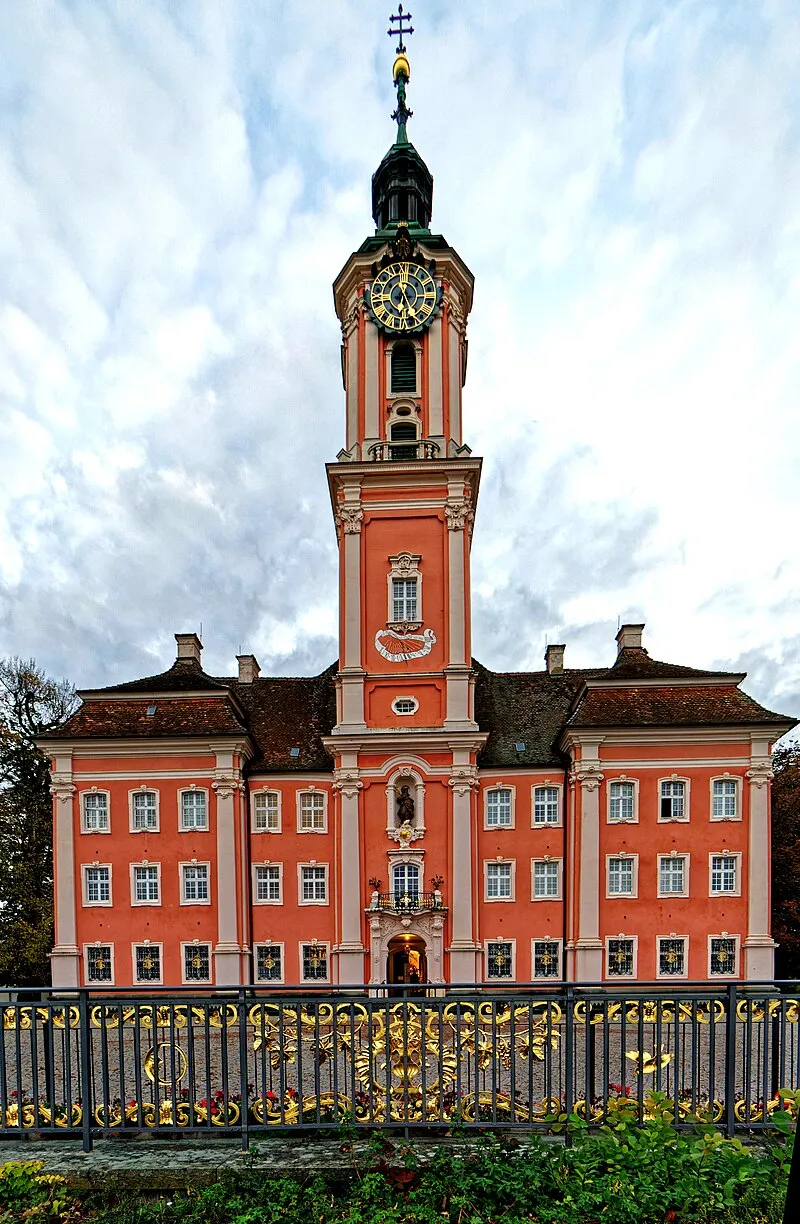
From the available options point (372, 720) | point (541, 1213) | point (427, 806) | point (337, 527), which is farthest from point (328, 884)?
point (541, 1213)

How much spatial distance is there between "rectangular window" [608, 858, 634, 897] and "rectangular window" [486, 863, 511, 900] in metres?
3.25

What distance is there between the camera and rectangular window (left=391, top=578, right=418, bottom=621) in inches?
885

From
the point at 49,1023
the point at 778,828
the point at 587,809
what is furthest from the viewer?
the point at 778,828

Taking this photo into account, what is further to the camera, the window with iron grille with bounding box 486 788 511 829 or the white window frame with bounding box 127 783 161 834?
the window with iron grille with bounding box 486 788 511 829

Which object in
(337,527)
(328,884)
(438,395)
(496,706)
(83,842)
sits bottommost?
(328,884)

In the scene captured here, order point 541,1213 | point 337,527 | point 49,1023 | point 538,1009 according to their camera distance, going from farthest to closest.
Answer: point 337,527 < point 538,1009 < point 49,1023 < point 541,1213

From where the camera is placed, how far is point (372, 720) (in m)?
21.9

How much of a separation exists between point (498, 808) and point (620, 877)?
436cm

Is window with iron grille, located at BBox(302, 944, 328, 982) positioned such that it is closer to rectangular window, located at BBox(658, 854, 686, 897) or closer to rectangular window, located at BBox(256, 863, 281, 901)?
rectangular window, located at BBox(256, 863, 281, 901)

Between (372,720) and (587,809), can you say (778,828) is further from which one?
(372,720)

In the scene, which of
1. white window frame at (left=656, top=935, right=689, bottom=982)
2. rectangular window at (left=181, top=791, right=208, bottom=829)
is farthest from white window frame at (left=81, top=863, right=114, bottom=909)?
white window frame at (left=656, top=935, right=689, bottom=982)

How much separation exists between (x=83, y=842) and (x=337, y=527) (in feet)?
44.7

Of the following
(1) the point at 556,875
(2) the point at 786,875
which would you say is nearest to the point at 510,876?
(1) the point at 556,875

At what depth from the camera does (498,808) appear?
865 inches
